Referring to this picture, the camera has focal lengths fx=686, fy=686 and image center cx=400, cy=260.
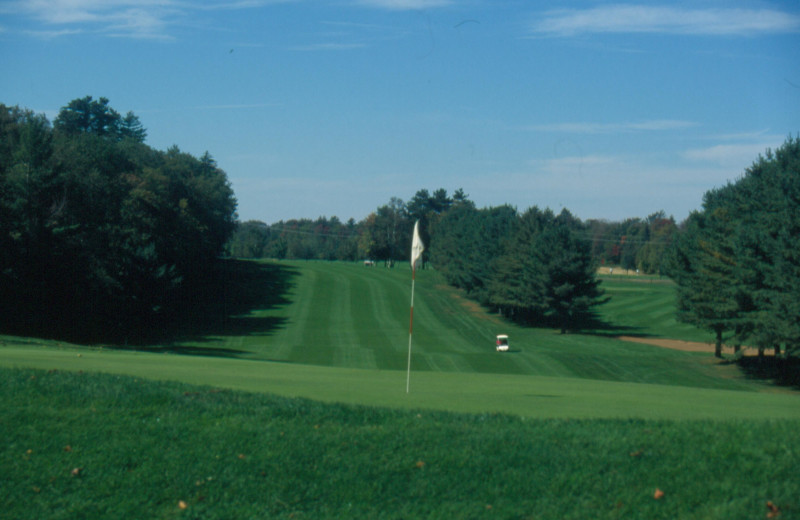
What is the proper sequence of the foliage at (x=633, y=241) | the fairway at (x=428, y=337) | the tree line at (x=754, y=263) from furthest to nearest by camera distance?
the foliage at (x=633, y=241), the fairway at (x=428, y=337), the tree line at (x=754, y=263)

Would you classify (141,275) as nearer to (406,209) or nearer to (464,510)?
(464,510)

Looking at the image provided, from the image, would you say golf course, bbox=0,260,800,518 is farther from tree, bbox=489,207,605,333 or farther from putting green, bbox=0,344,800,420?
tree, bbox=489,207,605,333

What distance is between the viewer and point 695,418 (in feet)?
31.0

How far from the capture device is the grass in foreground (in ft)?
21.0

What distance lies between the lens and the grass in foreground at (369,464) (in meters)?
6.41

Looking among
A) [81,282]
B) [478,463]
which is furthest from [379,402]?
[81,282]

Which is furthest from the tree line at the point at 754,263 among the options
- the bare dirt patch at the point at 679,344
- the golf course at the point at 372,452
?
the golf course at the point at 372,452

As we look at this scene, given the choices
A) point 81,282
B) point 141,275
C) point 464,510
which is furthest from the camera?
point 141,275

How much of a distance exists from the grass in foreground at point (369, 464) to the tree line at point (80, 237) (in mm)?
39307

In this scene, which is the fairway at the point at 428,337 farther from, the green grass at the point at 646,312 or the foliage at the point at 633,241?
the foliage at the point at 633,241

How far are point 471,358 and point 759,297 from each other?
51.0 feet

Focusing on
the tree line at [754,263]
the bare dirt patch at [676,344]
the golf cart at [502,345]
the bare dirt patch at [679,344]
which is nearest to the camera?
the tree line at [754,263]

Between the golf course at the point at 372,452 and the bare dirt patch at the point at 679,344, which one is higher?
the golf course at the point at 372,452

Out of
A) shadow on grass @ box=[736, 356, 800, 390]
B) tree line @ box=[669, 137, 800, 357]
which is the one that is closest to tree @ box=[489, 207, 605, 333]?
tree line @ box=[669, 137, 800, 357]
